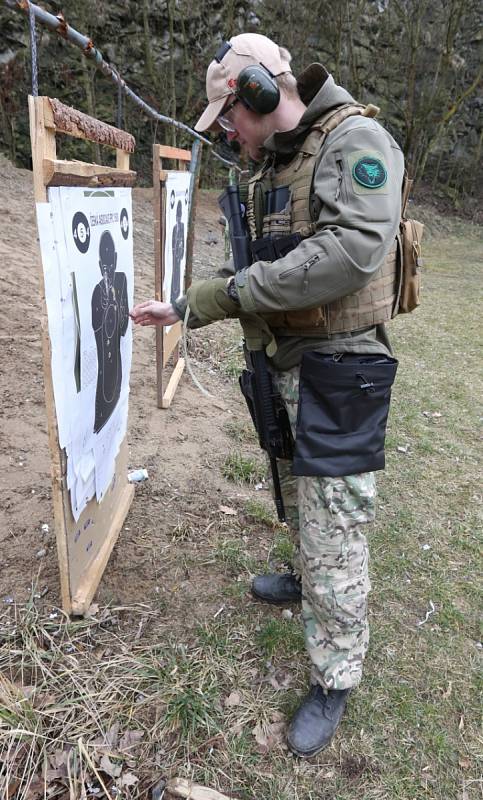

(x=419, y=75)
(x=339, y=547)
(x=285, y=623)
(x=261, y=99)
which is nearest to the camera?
(x=261, y=99)

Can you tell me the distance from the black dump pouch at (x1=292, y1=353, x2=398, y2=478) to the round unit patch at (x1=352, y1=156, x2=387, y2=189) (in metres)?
0.52

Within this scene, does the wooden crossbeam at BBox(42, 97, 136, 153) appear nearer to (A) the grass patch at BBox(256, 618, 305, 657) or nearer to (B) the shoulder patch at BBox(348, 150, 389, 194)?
(B) the shoulder patch at BBox(348, 150, 389, 194)

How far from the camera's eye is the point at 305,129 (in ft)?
5.39

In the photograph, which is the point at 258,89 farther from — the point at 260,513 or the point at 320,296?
the point at 260,513

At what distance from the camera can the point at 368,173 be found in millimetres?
1466

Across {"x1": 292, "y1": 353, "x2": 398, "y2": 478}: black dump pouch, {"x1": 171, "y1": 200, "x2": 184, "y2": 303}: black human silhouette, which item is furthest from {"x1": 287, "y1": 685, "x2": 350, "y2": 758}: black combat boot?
{"x1": 171, "y1": 200, "x2": 184, "y2": 303}: black human silhouette

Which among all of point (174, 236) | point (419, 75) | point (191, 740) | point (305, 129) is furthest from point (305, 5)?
point (191, 740)

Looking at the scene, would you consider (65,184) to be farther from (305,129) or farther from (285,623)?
(285,623)

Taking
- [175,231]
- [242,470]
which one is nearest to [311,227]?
[242,470]

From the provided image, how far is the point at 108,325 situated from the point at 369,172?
1.26 m

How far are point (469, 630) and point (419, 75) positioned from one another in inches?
726

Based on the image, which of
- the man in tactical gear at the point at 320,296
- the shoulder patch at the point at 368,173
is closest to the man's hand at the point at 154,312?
the man in tactical gear at the point at 320,296

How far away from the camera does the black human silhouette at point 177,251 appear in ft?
13.6

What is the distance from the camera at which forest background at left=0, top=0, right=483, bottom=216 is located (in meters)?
13.0
